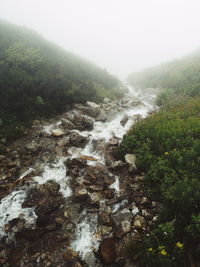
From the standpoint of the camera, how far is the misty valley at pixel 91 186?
3848mm

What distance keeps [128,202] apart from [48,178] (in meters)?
3.11

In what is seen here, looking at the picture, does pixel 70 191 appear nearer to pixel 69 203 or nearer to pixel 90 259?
pixel 69 203

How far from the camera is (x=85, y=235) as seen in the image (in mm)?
4453

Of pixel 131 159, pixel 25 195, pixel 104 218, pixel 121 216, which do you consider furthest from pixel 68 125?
pixel 121 216

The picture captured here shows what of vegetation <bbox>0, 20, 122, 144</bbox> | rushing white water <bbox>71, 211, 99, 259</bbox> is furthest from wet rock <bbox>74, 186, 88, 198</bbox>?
vegetation <bbox>0, 20, 122, 144</bbox>

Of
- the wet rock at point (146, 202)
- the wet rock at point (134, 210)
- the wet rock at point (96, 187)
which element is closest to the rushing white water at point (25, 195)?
the wet rock at point (96, 187)

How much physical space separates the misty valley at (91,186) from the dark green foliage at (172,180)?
0.07 feet

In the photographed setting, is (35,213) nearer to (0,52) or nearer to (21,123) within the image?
(21,123)

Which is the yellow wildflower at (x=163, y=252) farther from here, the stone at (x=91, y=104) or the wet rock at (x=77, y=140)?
the stone at (x=91, y=104)

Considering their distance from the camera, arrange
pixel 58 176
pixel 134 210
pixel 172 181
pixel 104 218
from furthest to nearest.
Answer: pixel 58 176
pixel 172 181
pixel 134 210
pixel 104 218

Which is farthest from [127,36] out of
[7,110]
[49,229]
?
[49,229]

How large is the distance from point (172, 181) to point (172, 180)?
0.10 feet

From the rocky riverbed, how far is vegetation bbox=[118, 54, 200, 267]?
414 millimetres

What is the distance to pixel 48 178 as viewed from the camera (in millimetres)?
6203
